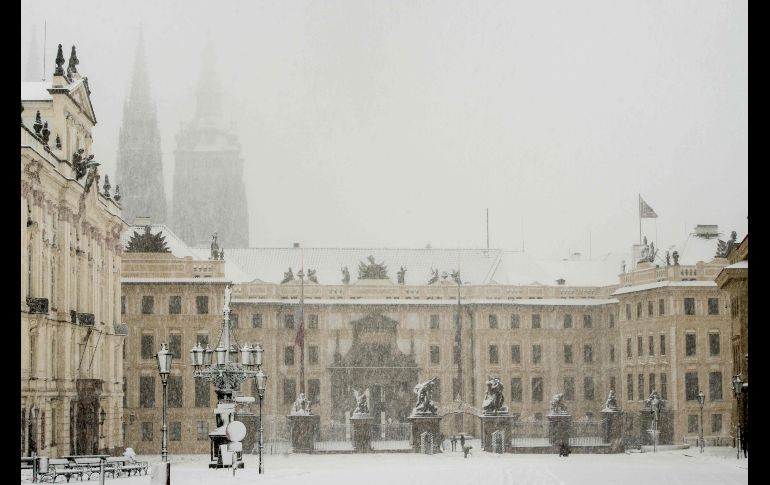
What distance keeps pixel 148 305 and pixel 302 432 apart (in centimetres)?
1783

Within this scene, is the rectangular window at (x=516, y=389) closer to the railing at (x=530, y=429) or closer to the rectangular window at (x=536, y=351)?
the rectangular window at (x=536, y=351)

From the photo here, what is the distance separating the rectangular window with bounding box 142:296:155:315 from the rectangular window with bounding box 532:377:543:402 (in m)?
24.9

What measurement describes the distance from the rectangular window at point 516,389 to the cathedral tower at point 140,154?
5888 cm

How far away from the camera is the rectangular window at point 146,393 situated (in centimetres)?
7400

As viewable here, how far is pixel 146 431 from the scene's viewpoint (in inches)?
2869

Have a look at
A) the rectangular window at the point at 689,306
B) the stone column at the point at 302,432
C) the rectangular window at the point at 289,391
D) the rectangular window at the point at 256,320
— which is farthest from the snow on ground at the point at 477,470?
the rectangular window at the point at 256,320

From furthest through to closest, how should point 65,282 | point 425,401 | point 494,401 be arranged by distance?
point 494,401 < point 425,401 < point 65,282

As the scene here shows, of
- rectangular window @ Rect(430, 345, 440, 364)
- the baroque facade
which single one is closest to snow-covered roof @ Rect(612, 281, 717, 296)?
rectangular window @ Rect(430, 345, 440, 364)

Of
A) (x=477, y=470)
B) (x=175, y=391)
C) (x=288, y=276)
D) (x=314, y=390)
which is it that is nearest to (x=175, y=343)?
(x=175, y=391)

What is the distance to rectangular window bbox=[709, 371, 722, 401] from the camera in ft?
252

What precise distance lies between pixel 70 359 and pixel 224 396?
13421mm

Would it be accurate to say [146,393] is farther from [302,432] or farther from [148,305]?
[302,432]
